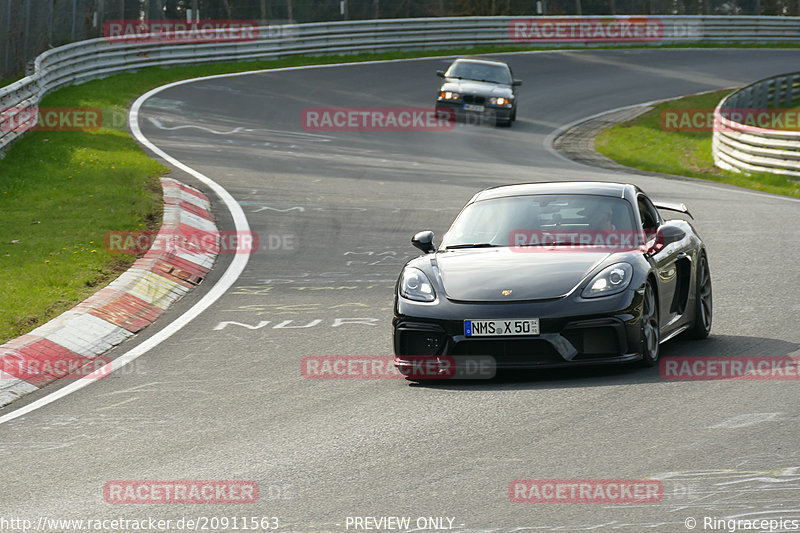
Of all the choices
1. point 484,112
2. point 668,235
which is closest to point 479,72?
point 484,112

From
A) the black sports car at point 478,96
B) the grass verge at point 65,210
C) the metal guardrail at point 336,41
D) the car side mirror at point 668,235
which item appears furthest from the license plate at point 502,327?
the black sports car at point 478,96

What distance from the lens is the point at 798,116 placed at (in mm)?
33406

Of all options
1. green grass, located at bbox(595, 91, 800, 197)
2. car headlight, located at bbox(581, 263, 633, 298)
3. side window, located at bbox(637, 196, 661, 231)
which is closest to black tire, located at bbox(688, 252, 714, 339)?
side window, located at bbox(637, 196, 661, 231)

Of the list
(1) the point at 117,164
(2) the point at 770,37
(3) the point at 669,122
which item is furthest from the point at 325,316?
(2) the point at 770,37

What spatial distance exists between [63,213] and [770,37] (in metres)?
42.8

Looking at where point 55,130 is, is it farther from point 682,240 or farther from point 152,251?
point 682,240

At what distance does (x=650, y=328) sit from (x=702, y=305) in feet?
4.45

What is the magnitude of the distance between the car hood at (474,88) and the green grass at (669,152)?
9.35 feet

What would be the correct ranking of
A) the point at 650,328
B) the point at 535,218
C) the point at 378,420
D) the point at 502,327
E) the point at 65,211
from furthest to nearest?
1. the point at 65,211
2. the point at 535,218
3. the point at 650,328
4. the point at 502,327
5. the point at 378,420

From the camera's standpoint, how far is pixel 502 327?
7.94 meters

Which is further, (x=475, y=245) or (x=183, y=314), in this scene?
(x=183, y=314)

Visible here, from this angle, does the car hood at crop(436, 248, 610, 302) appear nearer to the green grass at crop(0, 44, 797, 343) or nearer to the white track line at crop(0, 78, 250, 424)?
the white track line at crop(0, 78, 250, 424)

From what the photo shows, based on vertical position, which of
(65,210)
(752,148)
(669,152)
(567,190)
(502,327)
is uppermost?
(567,190)

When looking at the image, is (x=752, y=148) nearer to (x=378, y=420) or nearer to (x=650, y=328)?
(x=650, y=328)
